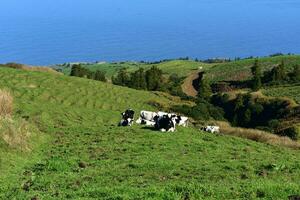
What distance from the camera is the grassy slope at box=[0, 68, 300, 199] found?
14.2 meters

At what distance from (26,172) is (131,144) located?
7.68 m

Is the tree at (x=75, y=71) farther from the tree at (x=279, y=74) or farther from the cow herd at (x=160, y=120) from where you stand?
the cow herd at (x=160, y=120)

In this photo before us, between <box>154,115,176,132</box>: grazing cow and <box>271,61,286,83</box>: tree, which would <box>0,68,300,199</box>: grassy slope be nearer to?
<box>154,115,176,132</box>: grazing cow

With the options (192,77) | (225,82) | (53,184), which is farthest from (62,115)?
(192,77)

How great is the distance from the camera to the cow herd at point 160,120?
30442mm

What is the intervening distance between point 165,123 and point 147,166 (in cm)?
1148

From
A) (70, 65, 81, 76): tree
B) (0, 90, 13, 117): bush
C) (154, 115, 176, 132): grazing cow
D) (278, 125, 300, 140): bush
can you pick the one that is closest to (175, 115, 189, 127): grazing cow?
(154, 115, 176, 132): grazing cow

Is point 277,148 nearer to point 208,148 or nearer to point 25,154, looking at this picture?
point 208,148

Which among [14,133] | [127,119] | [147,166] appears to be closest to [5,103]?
[14,133]

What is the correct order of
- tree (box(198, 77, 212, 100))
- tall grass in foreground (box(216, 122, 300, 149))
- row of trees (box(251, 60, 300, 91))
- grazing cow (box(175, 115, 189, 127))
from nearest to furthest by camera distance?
tall grass in foreground (box(216, 122, 300, 149)) < grazing cow (box(175, 115, 189, 127)) < tree (box(198, 77, 212, 100)) < row of trees (box(251, 60, 300, 91))

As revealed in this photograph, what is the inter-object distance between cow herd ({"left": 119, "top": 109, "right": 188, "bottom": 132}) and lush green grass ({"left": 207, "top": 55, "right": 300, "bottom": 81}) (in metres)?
101

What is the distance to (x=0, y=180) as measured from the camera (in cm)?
1698

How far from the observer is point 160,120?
31.3m

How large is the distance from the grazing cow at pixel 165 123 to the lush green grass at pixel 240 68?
10377cm
